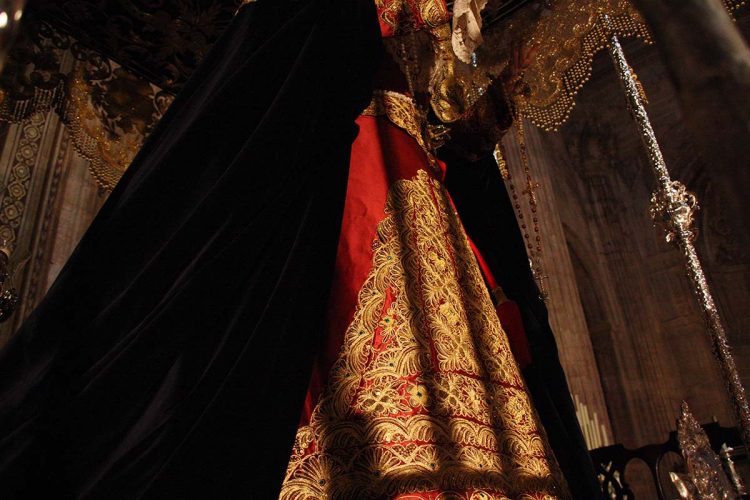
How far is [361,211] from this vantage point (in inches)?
36.4

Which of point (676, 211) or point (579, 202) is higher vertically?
point (579, 202)

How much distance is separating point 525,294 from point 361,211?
2.03 ft

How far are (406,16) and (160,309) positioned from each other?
0.94m

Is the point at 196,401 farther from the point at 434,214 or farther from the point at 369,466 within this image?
the point at 434,214

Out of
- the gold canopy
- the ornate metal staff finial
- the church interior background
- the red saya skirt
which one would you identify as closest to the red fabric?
the red saya skirt

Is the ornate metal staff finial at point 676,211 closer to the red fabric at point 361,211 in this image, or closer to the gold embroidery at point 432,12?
the gold embroidery at point 432,12

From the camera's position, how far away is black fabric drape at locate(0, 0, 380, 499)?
61cm

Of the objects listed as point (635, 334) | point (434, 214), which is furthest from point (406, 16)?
point (635, 334)

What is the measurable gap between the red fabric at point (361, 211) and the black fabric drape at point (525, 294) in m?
0.42

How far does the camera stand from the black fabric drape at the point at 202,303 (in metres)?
0.61

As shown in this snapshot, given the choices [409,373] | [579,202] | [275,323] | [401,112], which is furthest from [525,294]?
[579,202]

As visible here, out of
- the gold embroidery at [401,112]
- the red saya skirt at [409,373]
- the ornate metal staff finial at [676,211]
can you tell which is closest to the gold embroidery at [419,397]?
the red saya skirt at [409,373]

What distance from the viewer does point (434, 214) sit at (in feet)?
3.20

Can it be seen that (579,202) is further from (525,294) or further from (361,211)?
(361,211)
